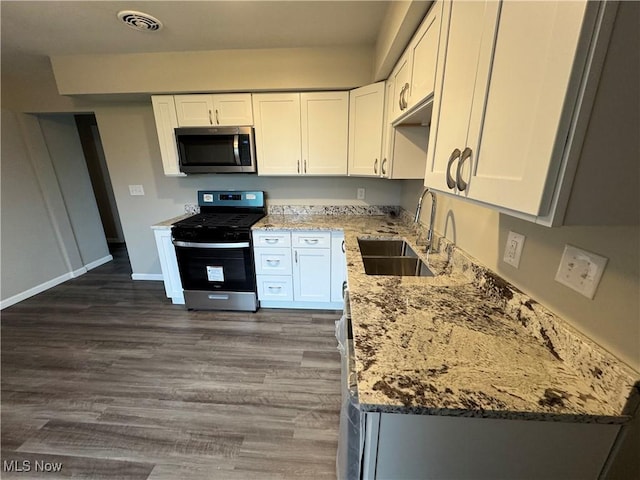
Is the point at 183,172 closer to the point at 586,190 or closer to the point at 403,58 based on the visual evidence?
the point at 403,58

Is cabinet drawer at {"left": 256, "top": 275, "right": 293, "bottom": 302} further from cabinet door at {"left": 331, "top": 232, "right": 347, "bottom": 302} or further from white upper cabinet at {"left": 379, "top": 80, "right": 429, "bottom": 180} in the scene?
white upper cabinet at {"left": 379, "top": 80, "right": 429, "bottom": 180}

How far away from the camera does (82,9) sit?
1630 mm

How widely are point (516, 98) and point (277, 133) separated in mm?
2150

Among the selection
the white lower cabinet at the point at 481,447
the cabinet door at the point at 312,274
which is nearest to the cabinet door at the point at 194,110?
the cabinet door at the point at 312,274

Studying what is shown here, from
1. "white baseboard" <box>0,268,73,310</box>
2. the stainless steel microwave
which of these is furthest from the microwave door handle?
"white baseboard" <box>0,268,73,310</box>

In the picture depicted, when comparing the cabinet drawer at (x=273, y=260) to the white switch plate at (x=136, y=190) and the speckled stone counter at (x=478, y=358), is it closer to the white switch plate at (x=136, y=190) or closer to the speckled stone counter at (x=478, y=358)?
the speckled stone counter at (x=478, y=358)

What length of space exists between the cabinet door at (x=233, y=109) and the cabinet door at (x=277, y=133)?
0.23 feet

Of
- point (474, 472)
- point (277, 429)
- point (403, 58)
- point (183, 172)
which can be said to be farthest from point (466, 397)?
point (183, 172)

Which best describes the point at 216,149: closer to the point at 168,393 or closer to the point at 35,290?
the point at 168,393

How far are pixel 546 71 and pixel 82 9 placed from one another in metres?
2.62

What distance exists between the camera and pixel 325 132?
2.38 metres

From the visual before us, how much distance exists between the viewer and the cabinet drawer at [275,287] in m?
2.51

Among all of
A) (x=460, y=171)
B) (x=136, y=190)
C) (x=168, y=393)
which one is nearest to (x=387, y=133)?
(x=460, y=171)

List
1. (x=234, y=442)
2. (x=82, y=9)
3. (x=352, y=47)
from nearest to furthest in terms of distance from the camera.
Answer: (x=234, y=442)
(x=82, y=9)
(x=352, y=47)
